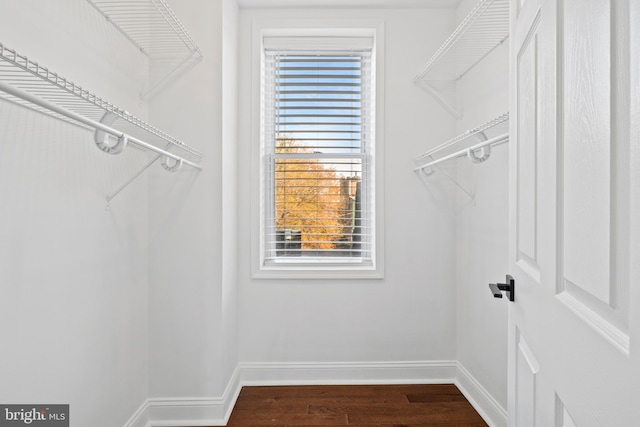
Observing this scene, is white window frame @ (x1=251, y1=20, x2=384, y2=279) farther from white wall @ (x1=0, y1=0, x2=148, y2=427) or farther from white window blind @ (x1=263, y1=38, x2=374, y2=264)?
white wall @ (x1=0, y1=0, x2=148, y2=427)

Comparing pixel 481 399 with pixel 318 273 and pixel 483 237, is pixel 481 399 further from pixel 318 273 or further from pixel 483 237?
pixel 318 273

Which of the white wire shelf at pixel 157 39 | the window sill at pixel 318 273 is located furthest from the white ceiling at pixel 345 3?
the window sill at pixel 318 273

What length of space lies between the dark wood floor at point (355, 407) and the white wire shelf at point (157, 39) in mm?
1804

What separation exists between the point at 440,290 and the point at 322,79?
1.62 m

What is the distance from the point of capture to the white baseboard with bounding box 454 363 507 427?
6.16ft

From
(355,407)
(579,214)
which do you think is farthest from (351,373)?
(579,214)

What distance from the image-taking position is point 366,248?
2566 mm

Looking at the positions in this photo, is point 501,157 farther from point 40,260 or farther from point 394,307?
point 40,260

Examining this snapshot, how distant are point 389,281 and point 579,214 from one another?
1840 millimetres

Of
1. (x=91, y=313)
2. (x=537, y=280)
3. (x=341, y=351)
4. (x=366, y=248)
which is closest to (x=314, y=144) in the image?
(x=366, y=248)

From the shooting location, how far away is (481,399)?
2.05 metres

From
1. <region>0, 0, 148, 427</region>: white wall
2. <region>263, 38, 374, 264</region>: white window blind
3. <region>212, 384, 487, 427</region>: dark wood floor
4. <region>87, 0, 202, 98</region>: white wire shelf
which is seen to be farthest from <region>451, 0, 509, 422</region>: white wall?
<region>0, 0, 148, 427</region>: white wall

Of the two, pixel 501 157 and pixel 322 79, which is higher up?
pixel 322 79

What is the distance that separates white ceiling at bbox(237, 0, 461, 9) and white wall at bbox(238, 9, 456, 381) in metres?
0.03
